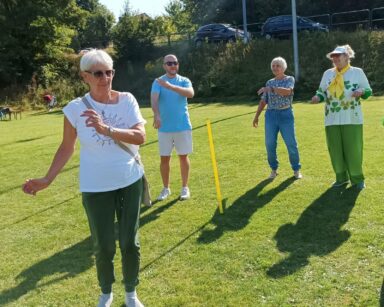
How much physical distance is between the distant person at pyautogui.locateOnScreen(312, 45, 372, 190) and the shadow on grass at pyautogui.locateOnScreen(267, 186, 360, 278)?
428 mm

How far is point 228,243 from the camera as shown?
524 cm

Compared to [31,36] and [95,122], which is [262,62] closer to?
[31,36]

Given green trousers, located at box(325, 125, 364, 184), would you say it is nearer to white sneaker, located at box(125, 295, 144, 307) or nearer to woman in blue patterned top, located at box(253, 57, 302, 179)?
woman in blue patterned top, located at box(253, 57, 302, 179)

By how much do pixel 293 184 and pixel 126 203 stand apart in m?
4.29

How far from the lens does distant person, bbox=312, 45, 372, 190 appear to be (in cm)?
A: 646

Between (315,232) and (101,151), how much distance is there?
2.93 meters

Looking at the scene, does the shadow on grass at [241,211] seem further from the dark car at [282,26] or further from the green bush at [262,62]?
the dark car at [282,26]

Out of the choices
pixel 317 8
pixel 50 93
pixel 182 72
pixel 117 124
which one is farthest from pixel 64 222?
pixel 317 8

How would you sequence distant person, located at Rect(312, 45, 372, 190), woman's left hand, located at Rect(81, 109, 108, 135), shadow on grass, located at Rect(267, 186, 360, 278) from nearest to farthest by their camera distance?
woman's left hand, located at Rect(81, 109, 108, 135) → shadow on grass, located at Rect(267, 186, 360, 278) → distant person, located at Rect(312, 45, 372, 190)

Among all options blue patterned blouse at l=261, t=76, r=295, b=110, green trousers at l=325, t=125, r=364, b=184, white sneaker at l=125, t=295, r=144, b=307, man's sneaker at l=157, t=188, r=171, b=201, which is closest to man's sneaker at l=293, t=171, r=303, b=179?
green trousers at l=325, t=125, r=364, b=184

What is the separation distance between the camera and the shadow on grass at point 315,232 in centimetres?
466

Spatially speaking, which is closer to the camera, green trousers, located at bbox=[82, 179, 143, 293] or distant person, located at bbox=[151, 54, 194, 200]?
green trousers, located at bbox=[82, 179, 143, 293]

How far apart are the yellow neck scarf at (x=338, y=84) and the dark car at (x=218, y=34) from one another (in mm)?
27177

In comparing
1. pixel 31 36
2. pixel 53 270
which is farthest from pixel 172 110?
pixel 31 36
